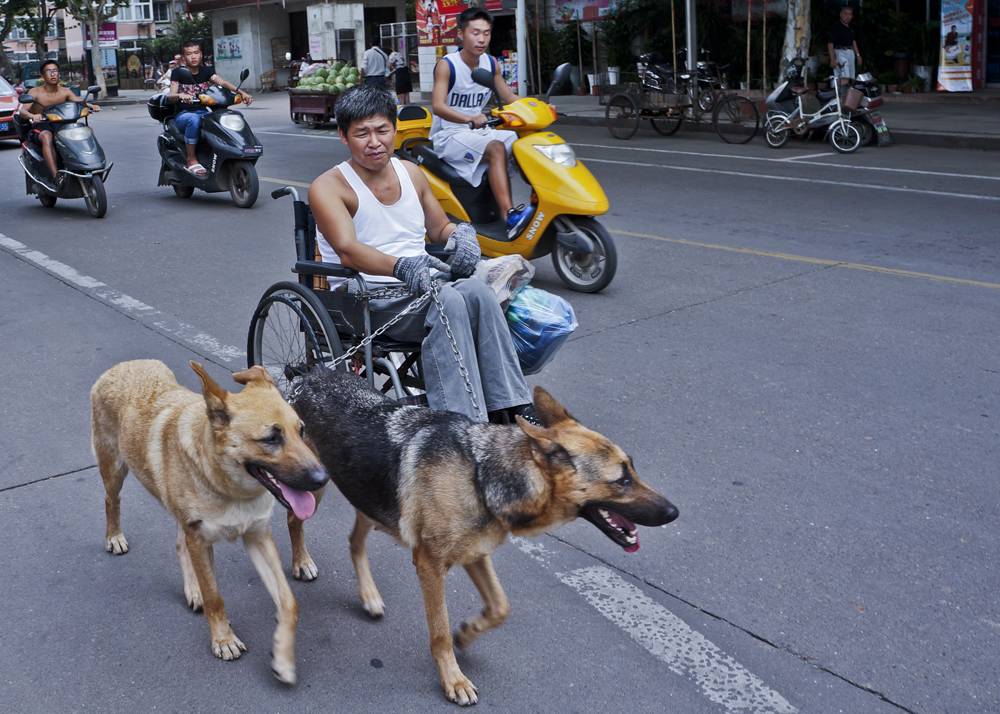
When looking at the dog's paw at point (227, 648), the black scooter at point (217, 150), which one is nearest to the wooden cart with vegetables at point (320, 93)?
the black scooter at point (217, 150)

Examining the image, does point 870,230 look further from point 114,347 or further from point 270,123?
point 270,123

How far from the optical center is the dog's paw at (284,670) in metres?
3.11

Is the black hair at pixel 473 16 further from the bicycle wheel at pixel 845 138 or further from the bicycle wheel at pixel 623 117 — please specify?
the bicycle wheel at pixel 623 117

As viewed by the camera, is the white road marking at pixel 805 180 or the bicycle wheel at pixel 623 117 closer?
the white road marking at pixel 805 180

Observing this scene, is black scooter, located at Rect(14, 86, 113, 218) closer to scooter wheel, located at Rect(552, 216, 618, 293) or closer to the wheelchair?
scooter wheel, located at Rect(552, 216, 618, 293)

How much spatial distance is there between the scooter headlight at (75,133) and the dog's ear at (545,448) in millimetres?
10568

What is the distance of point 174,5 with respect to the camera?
70.5 meters

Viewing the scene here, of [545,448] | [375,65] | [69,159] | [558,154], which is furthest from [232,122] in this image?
[375,65]

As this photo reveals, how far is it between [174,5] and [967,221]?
69.8 metres

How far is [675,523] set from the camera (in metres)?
4.18

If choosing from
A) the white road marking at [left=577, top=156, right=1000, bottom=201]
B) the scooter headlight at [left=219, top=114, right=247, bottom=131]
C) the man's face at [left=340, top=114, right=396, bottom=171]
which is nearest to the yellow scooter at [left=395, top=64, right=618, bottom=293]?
the man's face at [left=340, top=114, right=396, bottom=171]

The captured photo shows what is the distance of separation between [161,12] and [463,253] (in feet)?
261

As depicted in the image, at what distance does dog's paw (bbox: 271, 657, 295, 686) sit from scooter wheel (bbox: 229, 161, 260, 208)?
930 centimetres

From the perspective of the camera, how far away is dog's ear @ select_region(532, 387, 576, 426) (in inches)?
119
